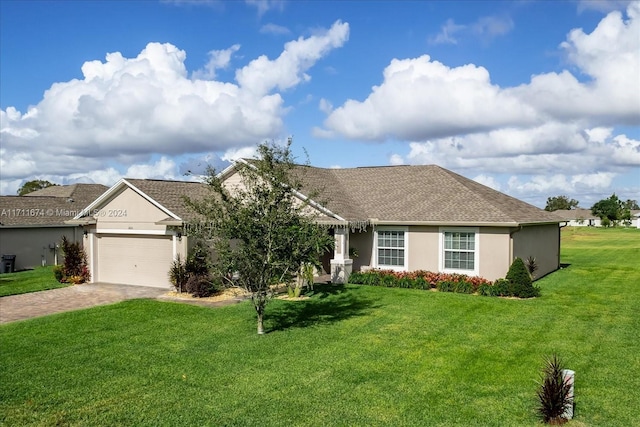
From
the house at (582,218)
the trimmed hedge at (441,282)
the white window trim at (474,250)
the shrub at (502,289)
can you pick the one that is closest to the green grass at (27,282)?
the trimmed hedge at (441,282)

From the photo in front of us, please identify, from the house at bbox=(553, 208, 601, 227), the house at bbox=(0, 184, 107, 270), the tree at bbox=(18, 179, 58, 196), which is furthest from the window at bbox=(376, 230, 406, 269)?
the house at bbox=(553, 208, 601, 227)

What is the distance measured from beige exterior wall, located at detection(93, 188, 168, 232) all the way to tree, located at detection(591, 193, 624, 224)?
114 metres

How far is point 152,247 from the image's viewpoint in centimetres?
2248

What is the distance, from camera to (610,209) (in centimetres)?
11456

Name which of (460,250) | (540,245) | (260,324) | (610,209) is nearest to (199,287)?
(260,324)

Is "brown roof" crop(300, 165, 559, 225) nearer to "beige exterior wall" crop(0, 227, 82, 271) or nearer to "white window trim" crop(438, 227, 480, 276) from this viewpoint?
"white window trim" crop(438, 227, 480, 276)

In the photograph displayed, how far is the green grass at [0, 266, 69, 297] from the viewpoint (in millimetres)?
22219

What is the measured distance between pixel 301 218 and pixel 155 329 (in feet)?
18.0

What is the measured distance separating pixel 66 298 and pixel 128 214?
476 centimetres

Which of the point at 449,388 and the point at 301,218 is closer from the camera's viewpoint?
the point at 449,388

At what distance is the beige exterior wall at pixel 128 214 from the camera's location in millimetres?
22188

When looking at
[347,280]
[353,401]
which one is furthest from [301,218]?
[347,280]

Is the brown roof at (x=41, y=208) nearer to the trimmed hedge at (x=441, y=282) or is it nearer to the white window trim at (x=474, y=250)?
the trimmed hedge at (x=441, y=282)

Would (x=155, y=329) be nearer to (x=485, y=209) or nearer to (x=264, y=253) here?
(x=264, y=253)
